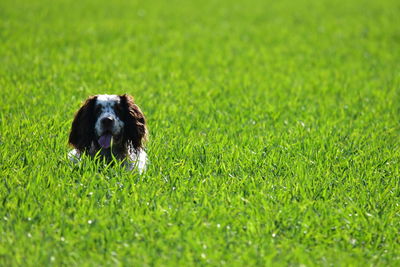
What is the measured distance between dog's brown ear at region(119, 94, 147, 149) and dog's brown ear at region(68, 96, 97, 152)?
29 cm

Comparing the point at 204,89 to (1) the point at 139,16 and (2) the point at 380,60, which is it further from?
(1) the point at 139,16

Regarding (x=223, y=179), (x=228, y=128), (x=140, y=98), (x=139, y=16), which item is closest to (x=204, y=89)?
(x=140, y=98)

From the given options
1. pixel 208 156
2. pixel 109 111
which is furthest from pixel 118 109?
pixel 208 156

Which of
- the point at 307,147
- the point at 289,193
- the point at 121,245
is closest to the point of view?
the point at 121,245

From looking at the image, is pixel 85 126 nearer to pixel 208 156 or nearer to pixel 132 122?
pixel 132 122

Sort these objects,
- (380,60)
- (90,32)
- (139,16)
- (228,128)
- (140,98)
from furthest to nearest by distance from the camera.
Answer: (139,16)
(90,32)
(380,60)
(140,98)
(228,128)

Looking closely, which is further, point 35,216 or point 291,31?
point 291,31

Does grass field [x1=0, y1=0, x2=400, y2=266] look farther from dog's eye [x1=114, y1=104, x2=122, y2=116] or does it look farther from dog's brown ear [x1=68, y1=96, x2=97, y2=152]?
dog's eye [x1=114, y1=104, x2=122, y2=116]

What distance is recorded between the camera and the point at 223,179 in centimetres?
580

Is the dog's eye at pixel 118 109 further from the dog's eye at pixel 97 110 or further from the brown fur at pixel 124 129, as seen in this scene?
the dog's eye at pixel 97 110

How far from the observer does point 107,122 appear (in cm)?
574

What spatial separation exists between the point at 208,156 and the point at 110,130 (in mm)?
1149

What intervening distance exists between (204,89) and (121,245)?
18.4ft

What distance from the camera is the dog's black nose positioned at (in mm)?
5719
